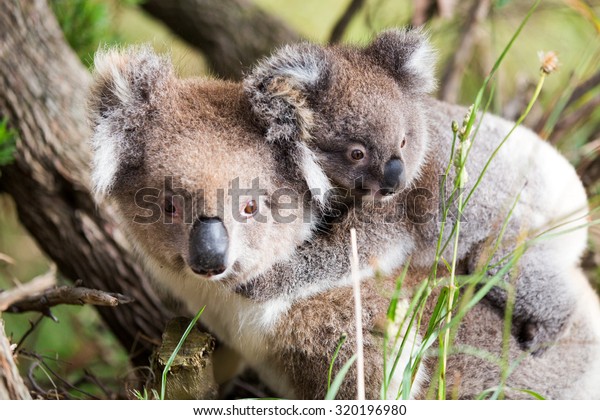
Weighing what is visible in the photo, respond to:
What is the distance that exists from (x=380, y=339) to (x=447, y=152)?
36.2 inches

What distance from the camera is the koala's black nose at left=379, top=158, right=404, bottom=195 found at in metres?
2.73

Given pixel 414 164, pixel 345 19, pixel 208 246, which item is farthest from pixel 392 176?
pixel 345 19

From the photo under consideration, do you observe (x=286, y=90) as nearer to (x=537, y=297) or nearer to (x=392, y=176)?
(x=392, y=176)

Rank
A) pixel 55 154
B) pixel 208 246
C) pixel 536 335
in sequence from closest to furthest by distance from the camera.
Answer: pixel 208 246 → pixel 536 335 → pixel 55 154

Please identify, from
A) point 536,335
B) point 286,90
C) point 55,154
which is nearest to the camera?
point 286,90

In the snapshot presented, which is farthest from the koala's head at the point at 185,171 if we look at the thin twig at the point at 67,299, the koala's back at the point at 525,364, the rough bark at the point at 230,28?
the rough bark at the point at 230,28

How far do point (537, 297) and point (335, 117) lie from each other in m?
1.19

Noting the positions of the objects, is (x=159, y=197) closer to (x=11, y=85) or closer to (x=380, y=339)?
(x=380, y=339)

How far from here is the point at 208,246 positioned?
246 cm

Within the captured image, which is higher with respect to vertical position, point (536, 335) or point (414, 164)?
point (414, 164)

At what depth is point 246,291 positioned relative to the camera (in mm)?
2924

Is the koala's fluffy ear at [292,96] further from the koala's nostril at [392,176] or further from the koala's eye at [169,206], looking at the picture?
the koala's eye at [169,206]

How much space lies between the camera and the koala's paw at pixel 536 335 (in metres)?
3.13
